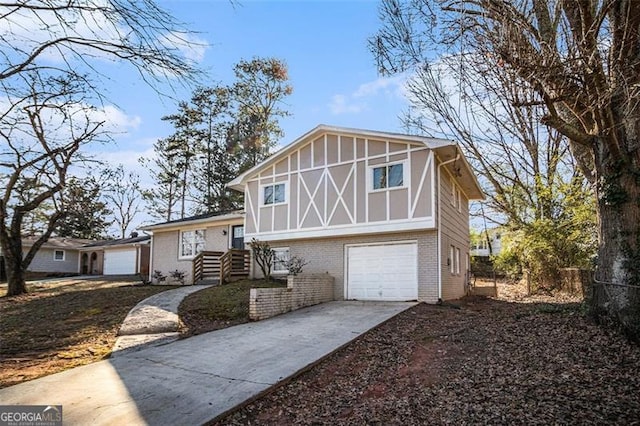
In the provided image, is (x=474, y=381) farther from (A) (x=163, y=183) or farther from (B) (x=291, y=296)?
(A) (x=163, y=183)

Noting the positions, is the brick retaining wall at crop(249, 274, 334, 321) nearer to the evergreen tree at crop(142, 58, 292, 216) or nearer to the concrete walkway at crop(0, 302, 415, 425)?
the concrete walkway at crop(0, 302, 415, 425)

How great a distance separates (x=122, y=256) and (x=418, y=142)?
74.4 feet

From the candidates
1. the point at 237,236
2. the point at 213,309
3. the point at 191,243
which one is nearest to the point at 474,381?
the point at 213,309

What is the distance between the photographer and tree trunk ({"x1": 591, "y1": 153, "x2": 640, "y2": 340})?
6.61m

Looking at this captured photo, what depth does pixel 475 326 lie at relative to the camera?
28.0ft

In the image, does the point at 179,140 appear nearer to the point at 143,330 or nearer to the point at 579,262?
the point at 143,330

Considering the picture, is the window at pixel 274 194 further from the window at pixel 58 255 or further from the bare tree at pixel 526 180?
the window at pixel 58 255

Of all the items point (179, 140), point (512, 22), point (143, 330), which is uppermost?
point (179, 140)

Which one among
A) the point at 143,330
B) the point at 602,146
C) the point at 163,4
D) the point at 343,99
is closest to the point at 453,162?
the point at 343,99

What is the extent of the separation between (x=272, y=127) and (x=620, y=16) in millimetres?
25512

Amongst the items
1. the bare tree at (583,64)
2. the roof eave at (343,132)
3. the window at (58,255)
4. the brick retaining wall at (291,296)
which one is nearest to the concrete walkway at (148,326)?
the brick retaining wall at (291,296)

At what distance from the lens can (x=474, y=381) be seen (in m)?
5.37

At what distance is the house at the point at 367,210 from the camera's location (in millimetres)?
12336

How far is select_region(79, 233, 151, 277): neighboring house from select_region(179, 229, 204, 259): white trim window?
6827 millimetres
